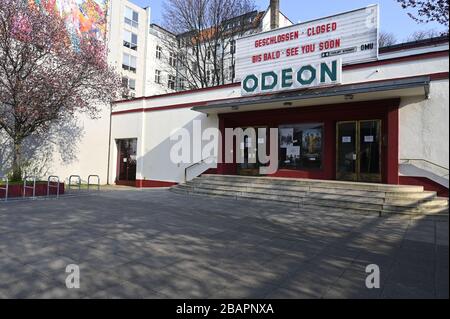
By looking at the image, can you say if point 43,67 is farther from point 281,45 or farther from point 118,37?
point 118,37

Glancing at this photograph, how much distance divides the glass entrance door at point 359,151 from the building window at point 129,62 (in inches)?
1020

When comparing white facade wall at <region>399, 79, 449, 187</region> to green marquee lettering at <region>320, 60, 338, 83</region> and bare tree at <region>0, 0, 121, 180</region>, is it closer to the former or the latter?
green marquee lettering at <region>320, 60, 338, 83</region>

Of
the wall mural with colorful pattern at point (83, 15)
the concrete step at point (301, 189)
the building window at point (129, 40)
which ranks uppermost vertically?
the building window at point (129, 40)

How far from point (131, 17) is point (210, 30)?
1197 centimetres

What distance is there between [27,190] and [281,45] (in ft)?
37.4

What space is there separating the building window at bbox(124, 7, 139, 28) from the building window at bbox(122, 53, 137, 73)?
3124mm

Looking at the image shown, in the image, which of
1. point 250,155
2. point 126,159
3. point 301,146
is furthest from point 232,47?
point 301,146

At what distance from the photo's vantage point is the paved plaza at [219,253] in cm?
366

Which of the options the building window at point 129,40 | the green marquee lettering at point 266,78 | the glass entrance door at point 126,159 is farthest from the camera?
the building window at point 129,40

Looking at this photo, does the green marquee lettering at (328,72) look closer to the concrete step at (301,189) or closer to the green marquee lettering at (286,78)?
the green marquee lettering at (286,78)

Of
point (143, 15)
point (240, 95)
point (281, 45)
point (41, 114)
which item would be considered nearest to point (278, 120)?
point (240, 95)

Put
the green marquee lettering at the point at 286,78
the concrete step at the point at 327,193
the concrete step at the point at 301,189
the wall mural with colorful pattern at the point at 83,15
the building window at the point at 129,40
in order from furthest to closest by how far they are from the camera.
Result: 1. the building window at the point at 129,40
2. the wall mural with colorful pattern at the point at 83,15
3. the green marquee lettering at the point at 286,78
4. the concrete step at the point at 301,189
5. the concrete step at the point at 327,193

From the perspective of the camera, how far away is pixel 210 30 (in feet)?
78.8
